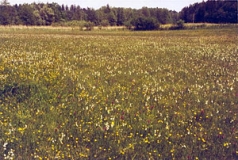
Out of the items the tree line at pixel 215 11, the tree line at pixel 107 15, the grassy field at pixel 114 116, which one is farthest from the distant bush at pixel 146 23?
the grassy field at pixel 114 116

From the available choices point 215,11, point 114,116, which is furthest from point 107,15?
point 114,116

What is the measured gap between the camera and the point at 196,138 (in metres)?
5.50

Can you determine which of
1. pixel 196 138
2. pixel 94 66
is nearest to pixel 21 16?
pixel 94 66

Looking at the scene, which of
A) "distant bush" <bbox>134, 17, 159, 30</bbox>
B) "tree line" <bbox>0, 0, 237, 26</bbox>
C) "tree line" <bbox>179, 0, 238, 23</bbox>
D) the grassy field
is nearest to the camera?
the grassy field

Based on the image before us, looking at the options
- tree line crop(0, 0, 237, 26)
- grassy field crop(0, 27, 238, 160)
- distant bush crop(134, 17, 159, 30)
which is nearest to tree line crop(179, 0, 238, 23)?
tree line crop(0, 0, 237, 26)

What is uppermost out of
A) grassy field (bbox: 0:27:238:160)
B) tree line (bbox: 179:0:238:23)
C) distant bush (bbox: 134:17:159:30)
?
tree line (bbox: 179:0:238:23)

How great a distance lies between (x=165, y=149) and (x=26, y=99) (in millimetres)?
4875

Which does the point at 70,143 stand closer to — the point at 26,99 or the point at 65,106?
the point at 65,106

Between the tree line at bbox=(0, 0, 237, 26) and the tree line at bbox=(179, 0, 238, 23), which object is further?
the tree line at bbox=(0, 0, 237, 26)

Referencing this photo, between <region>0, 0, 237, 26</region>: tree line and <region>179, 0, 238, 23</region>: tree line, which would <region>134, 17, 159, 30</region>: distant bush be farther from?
<region>179, 0, 238, 23</region>: tree line

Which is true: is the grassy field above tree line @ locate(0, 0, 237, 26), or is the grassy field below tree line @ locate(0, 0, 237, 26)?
below

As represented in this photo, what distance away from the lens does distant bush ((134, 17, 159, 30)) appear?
9194cm

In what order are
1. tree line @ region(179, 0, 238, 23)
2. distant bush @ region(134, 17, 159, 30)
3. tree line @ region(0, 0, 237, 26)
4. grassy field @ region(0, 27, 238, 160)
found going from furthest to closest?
tree line @ region(0, 0, 237, 26)
tree line @ region(179, 0, 238, 23)
distant bush @ region(134, 17, 159, 30)
grassy field @ region(0, 27, 238, 160)

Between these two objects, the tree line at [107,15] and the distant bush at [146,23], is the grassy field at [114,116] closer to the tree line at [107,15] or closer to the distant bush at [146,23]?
the distant bush at [146,23]
